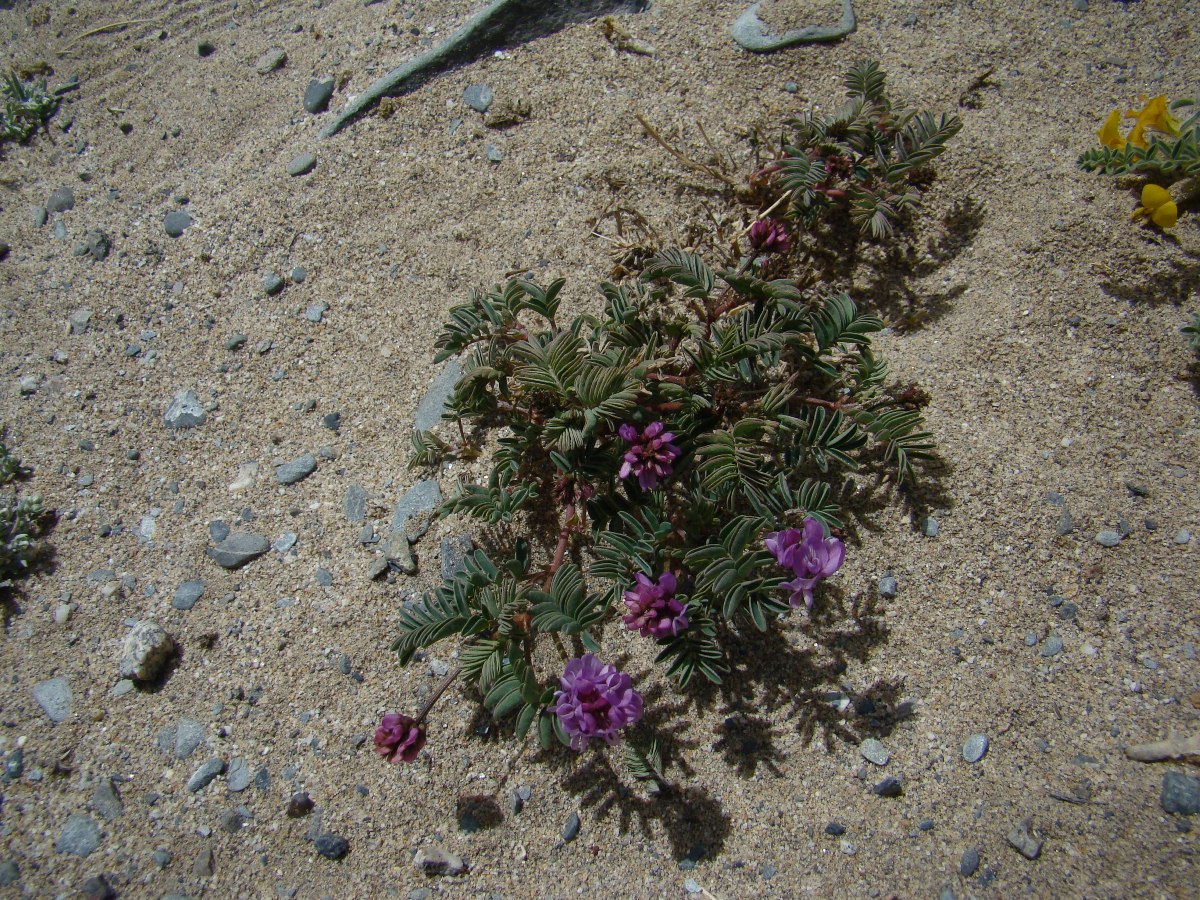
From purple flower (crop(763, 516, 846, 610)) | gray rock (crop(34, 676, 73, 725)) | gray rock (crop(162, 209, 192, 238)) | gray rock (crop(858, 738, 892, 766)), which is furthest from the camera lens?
gray rock (crop(162, 209, 192, 238))

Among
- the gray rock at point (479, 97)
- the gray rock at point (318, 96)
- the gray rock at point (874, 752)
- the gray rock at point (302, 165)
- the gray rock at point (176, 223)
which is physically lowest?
the gray rock at point (874, 752)

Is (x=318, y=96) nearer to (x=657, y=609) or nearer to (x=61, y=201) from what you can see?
(x=61, y=201)

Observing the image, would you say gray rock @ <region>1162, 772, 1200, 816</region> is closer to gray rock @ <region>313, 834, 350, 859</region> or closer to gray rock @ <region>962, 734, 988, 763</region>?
gray rock @ <region>962, 734, 988, 763</region>

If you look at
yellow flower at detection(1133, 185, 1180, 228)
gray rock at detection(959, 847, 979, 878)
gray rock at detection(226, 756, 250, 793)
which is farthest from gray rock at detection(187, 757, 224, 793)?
yellow flower at detection(1133, 185, 1180, 228)

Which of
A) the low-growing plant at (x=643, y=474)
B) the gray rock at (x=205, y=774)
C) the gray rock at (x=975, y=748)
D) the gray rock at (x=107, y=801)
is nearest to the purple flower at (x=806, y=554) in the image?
the low-growing plant at (x=643, y=474)

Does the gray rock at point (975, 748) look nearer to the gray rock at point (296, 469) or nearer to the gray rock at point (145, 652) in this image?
the gray rock at point (296, 469)

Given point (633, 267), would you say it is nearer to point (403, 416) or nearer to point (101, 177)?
point (403, 416)
